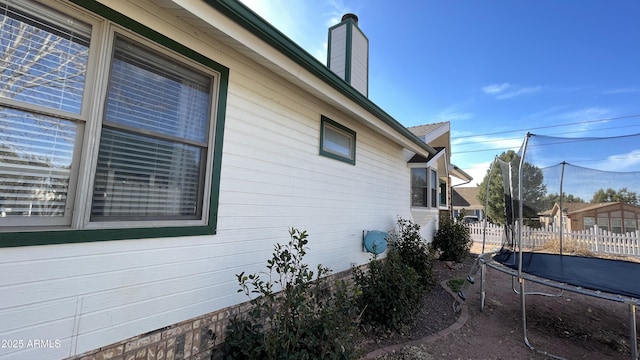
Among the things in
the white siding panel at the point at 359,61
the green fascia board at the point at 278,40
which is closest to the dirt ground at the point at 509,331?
the green fascia board at the point at 278,40

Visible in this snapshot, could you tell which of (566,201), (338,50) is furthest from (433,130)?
(566,201)

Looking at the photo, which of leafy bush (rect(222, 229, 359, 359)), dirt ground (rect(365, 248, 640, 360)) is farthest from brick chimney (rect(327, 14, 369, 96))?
leafy bush (rect(222, 229, 359, 359))

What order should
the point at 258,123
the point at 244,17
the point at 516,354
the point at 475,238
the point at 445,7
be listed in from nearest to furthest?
1. the point at 244,17
2. the point at 258,123
3. the point at 516,354
4. the point at 445,7
5. the point at 475,238

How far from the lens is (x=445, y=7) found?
7902mm

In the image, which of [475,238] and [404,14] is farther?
[475,238]

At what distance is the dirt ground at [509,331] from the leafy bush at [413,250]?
1.48 ft

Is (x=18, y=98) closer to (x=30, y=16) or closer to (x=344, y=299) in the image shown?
(x=30, y=16)

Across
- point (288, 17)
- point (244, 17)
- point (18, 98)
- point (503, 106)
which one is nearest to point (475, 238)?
point (503, 106)

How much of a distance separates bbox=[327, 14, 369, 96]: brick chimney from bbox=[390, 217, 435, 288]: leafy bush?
3.82 m

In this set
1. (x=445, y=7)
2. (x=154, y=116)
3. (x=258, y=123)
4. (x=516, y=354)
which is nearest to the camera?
(x=154, y=116)

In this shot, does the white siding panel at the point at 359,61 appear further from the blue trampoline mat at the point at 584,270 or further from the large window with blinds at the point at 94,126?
the large window with blinds at the point at 94,126

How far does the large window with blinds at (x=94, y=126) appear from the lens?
1615 mm

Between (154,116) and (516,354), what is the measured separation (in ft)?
15.8

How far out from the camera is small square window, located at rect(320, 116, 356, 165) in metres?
4.29
